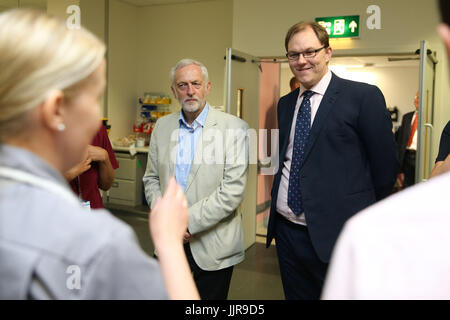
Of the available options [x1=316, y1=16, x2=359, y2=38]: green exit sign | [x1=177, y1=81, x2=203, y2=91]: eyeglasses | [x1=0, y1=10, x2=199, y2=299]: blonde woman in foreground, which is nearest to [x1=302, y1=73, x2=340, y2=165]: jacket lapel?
[x1=177, y1=81, x2=203, y2=91]: eyeglasses

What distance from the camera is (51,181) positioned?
2.10 feet

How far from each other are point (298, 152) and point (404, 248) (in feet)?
5.71

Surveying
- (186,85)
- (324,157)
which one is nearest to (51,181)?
(324,157)

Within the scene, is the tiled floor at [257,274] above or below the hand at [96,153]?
below

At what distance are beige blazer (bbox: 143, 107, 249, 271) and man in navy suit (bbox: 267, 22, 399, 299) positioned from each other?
11.1 inches

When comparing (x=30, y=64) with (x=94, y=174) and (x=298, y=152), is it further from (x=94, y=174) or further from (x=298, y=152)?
(x=298, y=152)

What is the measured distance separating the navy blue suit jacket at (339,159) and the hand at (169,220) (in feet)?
4.29

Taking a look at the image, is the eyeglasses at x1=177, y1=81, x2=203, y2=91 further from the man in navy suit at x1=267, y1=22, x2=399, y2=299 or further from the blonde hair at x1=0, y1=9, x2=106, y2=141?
the blonde hair at x1=0, y1=9, x2=106, y2=141

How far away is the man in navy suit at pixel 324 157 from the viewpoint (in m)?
2.08

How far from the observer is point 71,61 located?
2.14 ft

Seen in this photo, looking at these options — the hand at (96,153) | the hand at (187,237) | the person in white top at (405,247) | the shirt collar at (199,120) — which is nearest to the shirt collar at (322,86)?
the shirt collar at (199,120)

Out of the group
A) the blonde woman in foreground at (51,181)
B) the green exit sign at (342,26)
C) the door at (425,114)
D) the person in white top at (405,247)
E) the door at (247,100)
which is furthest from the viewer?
the green exit sign at (342,26)

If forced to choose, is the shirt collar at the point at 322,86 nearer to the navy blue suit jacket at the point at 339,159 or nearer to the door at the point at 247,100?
the navy blue suit jacket at the point at 339,159
